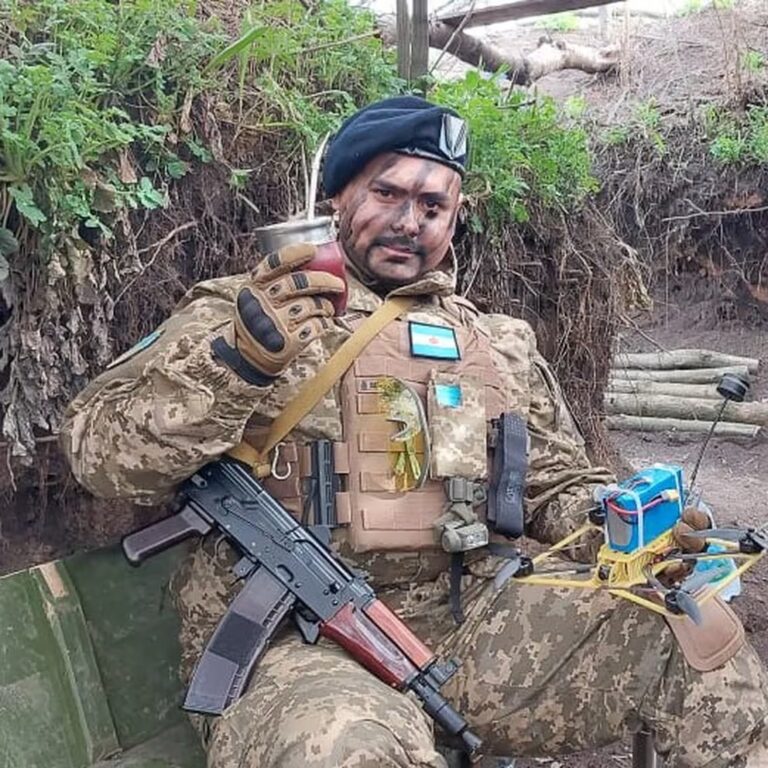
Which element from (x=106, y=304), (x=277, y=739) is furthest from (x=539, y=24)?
(x=277, y=739)

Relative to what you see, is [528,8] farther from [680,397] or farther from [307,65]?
[680,397]

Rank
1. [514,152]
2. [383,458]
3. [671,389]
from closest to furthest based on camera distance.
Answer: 1. [383,458]
2. [514,152]
3. [671,389]

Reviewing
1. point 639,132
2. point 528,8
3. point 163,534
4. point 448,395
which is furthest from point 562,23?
point 163,534

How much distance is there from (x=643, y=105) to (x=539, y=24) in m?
3.46

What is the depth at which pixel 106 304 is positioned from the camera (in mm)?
2664

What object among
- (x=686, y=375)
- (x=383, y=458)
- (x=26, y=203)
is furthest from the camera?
(x=686, y=375)

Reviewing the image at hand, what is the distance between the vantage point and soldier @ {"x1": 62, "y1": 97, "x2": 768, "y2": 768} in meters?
2.06

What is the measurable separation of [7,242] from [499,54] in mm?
3265

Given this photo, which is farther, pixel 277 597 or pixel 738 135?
pixel 738 135

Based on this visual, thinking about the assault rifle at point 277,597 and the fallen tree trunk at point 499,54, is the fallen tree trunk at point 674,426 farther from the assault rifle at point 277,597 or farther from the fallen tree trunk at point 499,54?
the assault rifle at point 277,597

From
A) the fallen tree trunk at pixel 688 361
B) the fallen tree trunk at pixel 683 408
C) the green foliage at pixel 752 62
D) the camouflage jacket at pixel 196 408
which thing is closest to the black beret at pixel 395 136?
the camouflage jacket at pixel 196 408

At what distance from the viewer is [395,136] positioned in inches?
97.4

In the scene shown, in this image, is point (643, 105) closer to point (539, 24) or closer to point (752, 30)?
point (752, 30)

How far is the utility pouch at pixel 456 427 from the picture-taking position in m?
2.43
